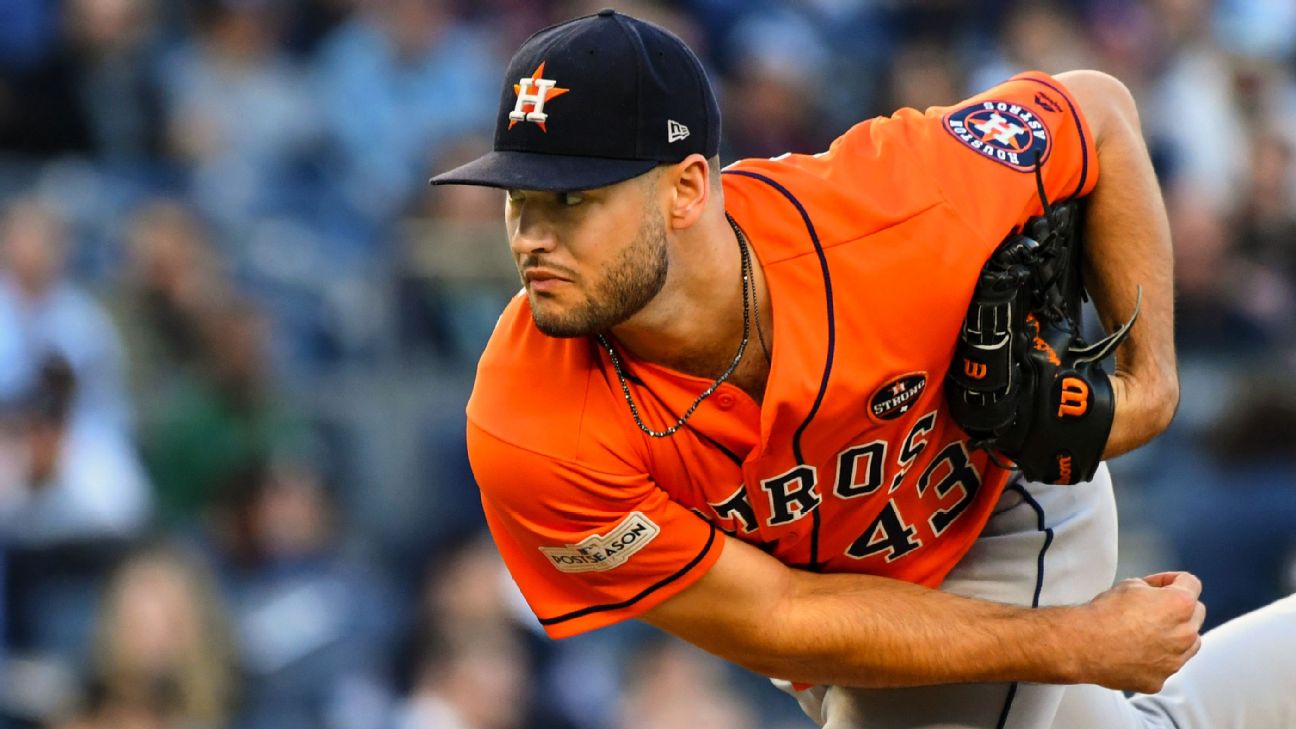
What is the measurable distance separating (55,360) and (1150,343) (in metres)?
4.03

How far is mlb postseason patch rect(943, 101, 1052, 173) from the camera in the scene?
3.21 meters

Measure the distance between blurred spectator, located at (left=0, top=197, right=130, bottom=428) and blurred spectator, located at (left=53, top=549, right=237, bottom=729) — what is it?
772 mm

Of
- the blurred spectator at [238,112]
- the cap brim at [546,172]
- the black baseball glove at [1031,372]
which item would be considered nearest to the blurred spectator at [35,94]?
the blurred spectator at [238,112]

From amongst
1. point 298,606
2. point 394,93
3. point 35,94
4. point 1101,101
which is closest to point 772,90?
point 394,93

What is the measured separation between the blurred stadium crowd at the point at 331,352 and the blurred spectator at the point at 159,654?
0.01 metres

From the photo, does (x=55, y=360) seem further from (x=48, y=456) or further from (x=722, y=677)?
(x=722, y=677)

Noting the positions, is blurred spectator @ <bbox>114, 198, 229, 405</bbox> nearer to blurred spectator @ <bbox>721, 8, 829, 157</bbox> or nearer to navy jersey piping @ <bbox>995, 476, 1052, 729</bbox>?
blurred spectator @ <bbox>721, 8, 829, 157</bbox>

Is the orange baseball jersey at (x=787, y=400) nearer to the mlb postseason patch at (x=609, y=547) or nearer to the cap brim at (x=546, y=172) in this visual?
the mlb postseason patch at (x=609, y=547)

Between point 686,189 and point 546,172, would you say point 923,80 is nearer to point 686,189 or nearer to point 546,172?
point 686,189

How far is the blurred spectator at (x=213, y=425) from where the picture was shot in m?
6.12

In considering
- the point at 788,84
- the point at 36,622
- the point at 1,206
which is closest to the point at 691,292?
the point at 36,622

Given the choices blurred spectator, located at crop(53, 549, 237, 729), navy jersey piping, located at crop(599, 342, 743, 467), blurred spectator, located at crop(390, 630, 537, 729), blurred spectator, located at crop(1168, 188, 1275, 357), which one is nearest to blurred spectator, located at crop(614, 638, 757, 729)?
blurred spectator, located at crop(390, 630, 537, 729)

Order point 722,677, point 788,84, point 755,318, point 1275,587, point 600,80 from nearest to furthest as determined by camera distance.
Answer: point 600,80
point 755,318
point 1275,587
point 722,677
point 788,84

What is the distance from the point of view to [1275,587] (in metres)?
5.30
